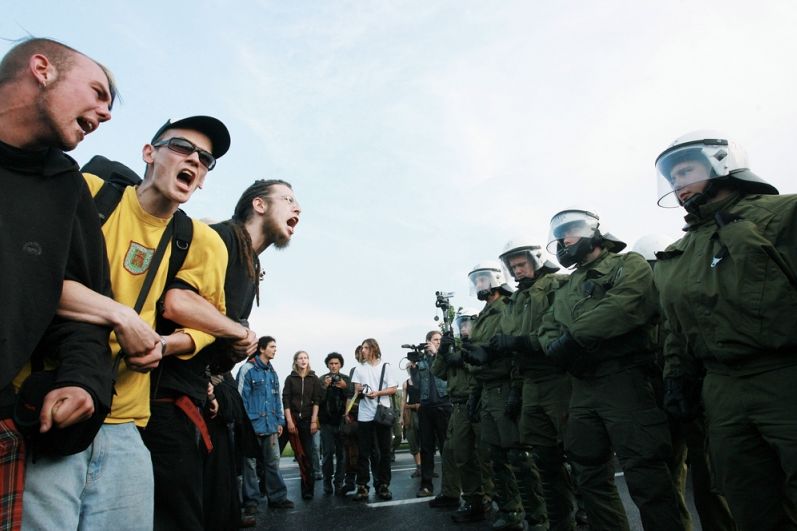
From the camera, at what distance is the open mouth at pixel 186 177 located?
207 centimetres

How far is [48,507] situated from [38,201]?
2.53 feet

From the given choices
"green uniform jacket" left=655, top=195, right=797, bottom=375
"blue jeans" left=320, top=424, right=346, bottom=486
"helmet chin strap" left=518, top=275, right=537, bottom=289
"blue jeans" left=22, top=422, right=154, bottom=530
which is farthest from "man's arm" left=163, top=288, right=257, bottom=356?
"blue jeans" left=320, top=424, right=346, bottom=486

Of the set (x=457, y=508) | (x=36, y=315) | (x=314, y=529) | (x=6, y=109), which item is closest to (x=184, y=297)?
(x=36, y=315)

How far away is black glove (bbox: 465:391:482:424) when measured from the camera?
5996mm

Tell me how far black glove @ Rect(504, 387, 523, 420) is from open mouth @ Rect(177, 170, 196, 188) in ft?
12.6

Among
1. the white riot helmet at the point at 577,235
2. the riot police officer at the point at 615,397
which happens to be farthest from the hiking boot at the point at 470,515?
the white riot helmet at the point at 577,235

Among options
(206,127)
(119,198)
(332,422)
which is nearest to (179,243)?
(119,198)

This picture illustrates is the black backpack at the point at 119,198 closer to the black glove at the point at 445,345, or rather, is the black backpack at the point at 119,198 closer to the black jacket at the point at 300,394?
the black glove at the point at 445,345

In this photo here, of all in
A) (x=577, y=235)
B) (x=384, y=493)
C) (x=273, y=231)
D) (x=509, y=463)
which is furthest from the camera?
(x=384, y=493)

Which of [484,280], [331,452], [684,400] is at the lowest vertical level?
[331,452]

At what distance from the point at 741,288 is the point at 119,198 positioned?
9.19 feet

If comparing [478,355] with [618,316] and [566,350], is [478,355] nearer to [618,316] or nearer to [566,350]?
[566,350]

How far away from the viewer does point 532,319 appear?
5062 millimetres

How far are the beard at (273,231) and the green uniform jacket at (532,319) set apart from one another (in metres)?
2.68
